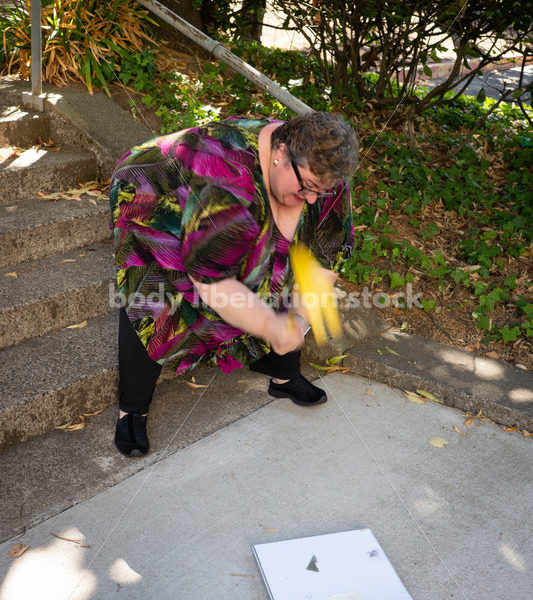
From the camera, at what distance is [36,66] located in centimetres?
404

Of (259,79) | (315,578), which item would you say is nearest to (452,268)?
(259,79)

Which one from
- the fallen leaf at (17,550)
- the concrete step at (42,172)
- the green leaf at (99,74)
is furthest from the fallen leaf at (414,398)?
the green leaf at (99,74)

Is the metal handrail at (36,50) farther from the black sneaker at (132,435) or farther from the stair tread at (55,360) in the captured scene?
the black sneaker at (132,435)

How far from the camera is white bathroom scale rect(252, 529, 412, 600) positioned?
207 cm

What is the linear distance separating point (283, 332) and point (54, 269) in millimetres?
1672

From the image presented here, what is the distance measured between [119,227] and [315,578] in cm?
150

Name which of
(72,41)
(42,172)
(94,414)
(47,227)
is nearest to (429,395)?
(94,414)

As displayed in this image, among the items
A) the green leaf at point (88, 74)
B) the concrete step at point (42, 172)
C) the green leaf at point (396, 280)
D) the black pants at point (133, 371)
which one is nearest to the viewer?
the black pants at point (133, 371)

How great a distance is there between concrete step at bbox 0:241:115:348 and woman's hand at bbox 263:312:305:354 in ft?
4.41

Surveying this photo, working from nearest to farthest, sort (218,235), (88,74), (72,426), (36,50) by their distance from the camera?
1. (218,235)
2. (72,426)
3. (36,50)
4. (88,74)

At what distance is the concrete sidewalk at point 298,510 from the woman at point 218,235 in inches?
13.6

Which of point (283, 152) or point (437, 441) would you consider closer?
point (283, 152)

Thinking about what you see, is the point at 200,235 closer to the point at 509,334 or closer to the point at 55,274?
the point at 55,274

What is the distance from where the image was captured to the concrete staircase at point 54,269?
271 centimetres
